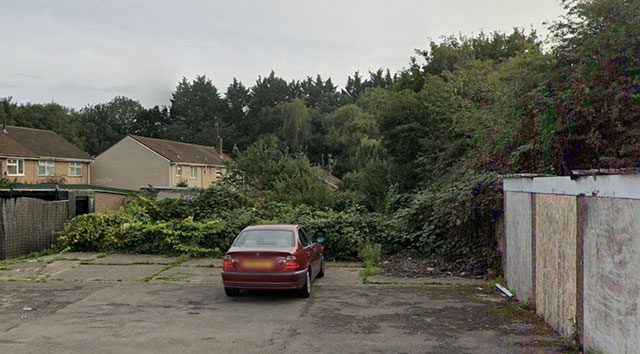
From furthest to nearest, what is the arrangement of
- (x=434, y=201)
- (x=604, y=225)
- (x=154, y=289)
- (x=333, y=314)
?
1. (x=434, y=201)
2. (x=154, y=289)
3. (x=333, y=314)
4. (x=604, y=225)

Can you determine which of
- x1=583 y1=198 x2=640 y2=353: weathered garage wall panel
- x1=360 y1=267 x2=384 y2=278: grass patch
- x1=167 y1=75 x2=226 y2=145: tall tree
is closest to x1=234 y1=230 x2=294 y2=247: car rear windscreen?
x1=360 y1=267 x2=384 y2=278: grass patch

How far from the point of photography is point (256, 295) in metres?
10.8

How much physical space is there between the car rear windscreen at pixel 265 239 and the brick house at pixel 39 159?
33.7 metres

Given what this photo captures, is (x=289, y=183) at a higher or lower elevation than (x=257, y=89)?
lower

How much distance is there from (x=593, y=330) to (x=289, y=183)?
18124 mm

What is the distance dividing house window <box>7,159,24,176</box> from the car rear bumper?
3522cm

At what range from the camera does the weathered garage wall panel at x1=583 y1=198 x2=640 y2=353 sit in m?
5.33

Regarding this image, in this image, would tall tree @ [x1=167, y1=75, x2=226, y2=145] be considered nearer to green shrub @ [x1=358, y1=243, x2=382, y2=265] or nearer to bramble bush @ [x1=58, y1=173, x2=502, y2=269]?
bramble bush @ [x1=58, y1=173, x2=502, y2=269]

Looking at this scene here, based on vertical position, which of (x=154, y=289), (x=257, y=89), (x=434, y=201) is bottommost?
(x=154, y=289)

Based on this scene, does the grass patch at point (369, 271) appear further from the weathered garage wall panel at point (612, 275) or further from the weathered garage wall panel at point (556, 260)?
the weathered garage wall panel at point (612, 275)

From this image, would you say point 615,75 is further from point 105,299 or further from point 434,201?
point 105,299

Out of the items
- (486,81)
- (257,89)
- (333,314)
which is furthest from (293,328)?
(257,89)

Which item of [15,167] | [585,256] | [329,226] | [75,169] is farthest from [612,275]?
[75,169]

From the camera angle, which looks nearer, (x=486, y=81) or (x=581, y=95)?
(x=581, y=95)
